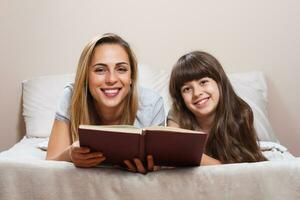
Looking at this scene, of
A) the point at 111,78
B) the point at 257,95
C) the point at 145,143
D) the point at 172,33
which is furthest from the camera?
the point at 172,33

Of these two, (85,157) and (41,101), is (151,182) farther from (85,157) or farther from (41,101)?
(41,101)

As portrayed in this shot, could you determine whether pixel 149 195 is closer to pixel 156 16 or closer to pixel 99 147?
pixel 99 147

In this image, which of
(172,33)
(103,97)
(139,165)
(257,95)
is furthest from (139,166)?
(172,33)

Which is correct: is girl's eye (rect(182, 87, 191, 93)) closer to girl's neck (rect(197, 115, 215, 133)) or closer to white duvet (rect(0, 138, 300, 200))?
girl's neck (rect(197, 115, 215, 133))

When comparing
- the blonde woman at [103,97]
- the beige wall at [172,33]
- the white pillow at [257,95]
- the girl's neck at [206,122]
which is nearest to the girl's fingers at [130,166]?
the blonde woman at [103,97]

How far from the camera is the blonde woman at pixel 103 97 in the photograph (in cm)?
115

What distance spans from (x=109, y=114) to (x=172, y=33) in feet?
2.45

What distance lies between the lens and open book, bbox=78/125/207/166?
75cm

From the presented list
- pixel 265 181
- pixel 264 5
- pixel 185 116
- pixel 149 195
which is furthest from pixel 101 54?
pixel 264 5

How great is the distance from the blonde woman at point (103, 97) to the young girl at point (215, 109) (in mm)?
124

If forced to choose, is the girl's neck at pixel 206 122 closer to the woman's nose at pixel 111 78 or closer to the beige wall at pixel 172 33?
the woman's nose at pixel 111 78

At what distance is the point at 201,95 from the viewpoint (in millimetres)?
1224

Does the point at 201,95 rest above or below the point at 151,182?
above

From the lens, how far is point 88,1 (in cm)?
183
